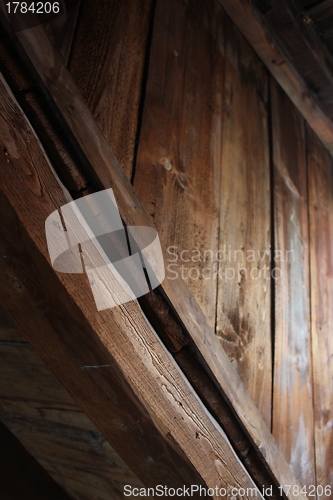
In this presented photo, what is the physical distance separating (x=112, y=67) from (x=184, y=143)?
0.28m

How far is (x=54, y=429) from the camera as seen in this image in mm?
1099

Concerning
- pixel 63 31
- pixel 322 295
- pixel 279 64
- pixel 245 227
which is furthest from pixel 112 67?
pixel 322 295

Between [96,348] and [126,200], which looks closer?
[96,348]

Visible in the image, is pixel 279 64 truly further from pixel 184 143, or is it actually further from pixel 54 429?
pixel 54 429

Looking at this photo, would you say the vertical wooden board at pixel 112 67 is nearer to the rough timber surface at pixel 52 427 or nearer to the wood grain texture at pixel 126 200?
the wood grain texture at pixel 126 200

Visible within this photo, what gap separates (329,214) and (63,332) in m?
1.61

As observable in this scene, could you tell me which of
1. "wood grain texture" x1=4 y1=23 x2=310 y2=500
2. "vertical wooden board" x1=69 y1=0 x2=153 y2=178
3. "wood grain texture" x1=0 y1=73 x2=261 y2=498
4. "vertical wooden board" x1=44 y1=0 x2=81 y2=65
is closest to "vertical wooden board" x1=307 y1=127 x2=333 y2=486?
"wood grain texture" x1=4 y1=23 x2=310 y2=500

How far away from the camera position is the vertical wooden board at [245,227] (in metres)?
1.09

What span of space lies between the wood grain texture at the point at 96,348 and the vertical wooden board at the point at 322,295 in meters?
0.85

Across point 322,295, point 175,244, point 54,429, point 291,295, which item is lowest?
point 322,295

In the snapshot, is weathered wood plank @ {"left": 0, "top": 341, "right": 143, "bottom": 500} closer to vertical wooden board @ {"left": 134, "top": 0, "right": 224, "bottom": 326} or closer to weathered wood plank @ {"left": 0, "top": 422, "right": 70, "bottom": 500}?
weathered wood plank @ {"left": 0, "top": 422, "right": 70, "bottom": 500}

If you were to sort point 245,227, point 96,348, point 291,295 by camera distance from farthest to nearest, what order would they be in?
point 291,295 → point 245,227 → point 96,348

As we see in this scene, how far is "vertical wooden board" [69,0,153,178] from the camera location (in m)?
0.81

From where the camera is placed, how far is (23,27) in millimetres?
579
